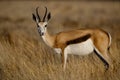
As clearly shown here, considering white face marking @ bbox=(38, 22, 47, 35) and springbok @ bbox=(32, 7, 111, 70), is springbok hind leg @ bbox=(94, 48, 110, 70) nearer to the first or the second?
springbok @ bbox=(32, 7, 111, 70)

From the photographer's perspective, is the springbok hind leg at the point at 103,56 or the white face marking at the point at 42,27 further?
the white face marking at the point at 42,27

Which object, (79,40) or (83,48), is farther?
(79,40)

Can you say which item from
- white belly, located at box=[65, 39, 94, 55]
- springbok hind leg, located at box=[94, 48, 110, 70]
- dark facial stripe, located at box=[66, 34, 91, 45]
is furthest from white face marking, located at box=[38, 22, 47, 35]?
springbok hind leg, located at box=[94, 48, 110, 70]

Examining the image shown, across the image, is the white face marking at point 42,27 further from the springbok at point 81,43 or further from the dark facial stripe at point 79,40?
the dark facial stripe at point 79,40

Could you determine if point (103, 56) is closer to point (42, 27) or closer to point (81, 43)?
point (81, 43)

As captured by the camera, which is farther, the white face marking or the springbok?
the white face marking

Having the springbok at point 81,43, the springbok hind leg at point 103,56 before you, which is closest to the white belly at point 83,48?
the springbok at point 81,43

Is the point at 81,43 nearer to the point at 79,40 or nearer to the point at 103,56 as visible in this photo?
the point at 79,40

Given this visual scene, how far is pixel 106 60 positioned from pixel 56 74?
169cm

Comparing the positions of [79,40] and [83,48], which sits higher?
[79,40]

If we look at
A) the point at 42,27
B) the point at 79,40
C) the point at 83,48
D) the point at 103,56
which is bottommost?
the point at 103,56

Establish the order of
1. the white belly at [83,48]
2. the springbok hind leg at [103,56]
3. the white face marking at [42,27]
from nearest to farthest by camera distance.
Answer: the white belly at [83,48] → the springbok hind leg at [103,56] → the white face marking at [42,27]

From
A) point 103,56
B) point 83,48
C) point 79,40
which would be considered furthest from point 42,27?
point 103,56

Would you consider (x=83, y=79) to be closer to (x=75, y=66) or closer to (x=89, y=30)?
(x=75, y=66)
